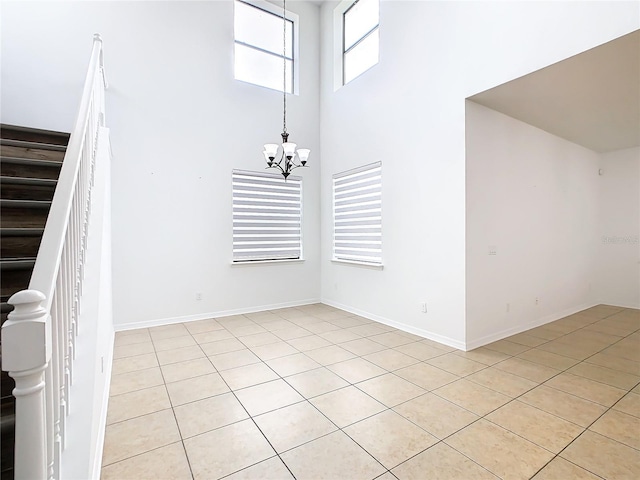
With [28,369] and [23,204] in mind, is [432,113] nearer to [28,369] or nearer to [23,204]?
[23,204]

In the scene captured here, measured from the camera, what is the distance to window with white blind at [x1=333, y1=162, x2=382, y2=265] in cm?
491

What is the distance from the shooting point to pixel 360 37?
5410mm

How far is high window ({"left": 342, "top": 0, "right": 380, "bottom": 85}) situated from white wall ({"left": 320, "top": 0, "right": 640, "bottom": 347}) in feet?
1.36

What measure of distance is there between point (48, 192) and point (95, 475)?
79.8 inches

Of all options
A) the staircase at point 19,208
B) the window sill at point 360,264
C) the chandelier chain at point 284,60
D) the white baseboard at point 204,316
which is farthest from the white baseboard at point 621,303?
the staircase at point 19,208

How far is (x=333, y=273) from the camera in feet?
19.1

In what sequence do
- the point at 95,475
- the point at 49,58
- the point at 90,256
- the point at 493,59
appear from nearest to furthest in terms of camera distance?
the point at 95,475 → the point at 90,256 → the point at 493,59 → the point at 49,58

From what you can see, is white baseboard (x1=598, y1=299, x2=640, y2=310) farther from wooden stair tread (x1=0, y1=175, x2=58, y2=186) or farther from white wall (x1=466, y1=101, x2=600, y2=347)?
wooden stair tread (x1=0, y1=175, x2=58, y2=186)

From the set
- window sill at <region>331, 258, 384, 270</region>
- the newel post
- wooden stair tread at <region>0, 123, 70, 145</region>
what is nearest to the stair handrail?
the newel post

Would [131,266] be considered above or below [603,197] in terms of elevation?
below

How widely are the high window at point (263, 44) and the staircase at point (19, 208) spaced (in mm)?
3361

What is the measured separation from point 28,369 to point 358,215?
15.4 feet

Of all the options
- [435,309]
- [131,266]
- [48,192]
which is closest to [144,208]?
[131,266]

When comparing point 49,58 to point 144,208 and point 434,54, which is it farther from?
point 434,54
